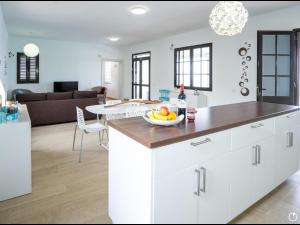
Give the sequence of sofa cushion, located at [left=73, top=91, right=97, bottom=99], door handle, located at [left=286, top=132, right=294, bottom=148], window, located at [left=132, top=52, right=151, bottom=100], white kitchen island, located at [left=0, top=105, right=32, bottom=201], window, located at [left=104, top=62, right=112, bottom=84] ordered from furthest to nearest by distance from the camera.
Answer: window, located at [left=104, top=62, right=112, bottom=84] → window, located at [left=132, top=52, right=151, bottom=100] → sofa cushion, located at [left=73, top=91, right=97, bottom=99] → door handle, located at [left=286, top=132, right=294, bottom=148] → white kitchen island, located at [left=0, top=105, right=32, bottom=201]

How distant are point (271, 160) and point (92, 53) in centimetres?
733

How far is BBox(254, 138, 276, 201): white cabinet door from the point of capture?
180 centimetres

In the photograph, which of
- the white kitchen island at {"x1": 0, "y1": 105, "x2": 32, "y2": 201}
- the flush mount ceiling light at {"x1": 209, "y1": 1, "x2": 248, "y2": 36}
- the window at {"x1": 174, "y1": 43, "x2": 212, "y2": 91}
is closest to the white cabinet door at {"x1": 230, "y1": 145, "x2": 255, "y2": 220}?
the flush mount ceiling light at {"x1": 209, "y1": 1, "x2": 248, "y2": 36}

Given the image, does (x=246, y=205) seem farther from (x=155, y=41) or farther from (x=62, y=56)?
(x=62, y=56)

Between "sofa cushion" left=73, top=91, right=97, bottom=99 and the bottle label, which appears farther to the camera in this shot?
"sofa cushion" left=73, top=91, right=97, bottom=99

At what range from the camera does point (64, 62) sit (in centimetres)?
761

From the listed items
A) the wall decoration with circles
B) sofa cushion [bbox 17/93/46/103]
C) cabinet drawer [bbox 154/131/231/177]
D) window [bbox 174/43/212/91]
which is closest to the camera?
cabinet drawer [bbox 154/131/231/177]

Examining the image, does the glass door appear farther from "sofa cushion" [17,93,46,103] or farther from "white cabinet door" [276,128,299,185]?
"sofa cushion" [17,93,46,103]

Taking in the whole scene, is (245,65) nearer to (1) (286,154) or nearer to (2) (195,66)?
(2) (195,66)

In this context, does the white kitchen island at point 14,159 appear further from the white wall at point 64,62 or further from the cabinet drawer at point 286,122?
the white wall at point 64,62

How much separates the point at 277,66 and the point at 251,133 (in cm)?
261

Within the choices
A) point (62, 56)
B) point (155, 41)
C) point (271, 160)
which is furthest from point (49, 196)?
point (62, 56)

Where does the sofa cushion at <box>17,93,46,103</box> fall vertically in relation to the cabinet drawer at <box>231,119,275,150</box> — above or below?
above

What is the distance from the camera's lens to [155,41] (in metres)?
6.82
